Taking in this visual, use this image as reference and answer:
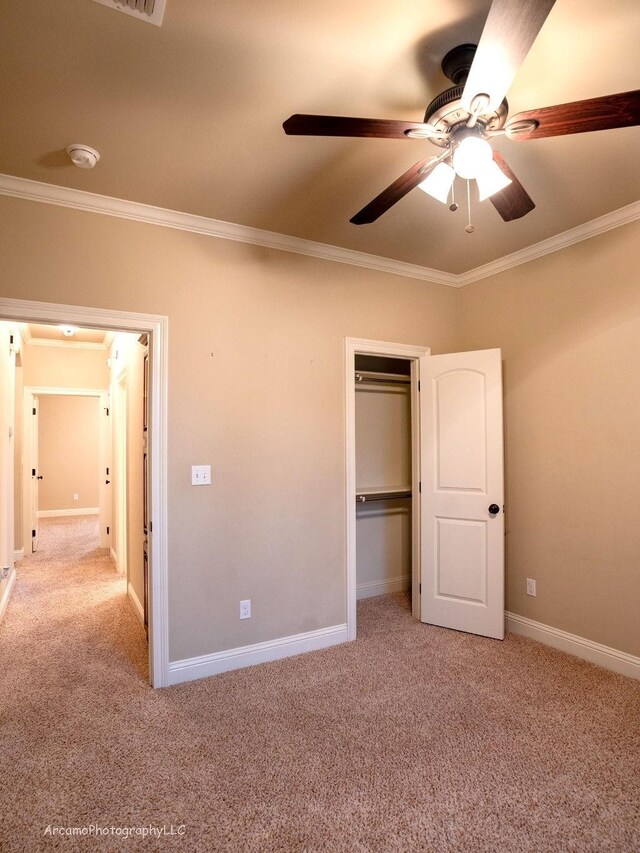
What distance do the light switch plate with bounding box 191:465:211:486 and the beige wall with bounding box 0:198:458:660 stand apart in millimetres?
31

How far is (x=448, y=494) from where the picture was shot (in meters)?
3.40

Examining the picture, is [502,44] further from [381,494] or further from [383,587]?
[383,587]

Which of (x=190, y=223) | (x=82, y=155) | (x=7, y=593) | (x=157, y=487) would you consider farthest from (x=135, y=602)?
(x=82, y=155)

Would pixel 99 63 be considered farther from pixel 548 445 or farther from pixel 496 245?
pixel 548 445

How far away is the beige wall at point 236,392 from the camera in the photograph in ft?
8.14

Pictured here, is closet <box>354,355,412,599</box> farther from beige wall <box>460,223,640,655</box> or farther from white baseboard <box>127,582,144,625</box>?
white baseboard <box>127,582,144,625</box>

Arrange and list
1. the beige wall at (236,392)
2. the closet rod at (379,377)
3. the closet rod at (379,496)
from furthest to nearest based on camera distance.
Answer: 1. the closet rod at (379,377)
2. the closet rod at (379,496)
3. the beige wall at (236,392)

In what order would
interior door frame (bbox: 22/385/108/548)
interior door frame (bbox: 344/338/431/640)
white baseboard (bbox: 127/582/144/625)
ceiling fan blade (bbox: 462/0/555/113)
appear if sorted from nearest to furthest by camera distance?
ceiling fan blade (bbox: 462/0/555/113) < interior door frame (bbox: 344/338/431/640) < white baseboard (bbox: 127/582/144/625) < interior door frame (bbox: 22/385/108/548)

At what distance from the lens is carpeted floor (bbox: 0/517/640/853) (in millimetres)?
1643

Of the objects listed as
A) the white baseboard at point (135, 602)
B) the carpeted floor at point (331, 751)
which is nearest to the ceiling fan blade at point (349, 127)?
the carpeted floor at point (331, 751)

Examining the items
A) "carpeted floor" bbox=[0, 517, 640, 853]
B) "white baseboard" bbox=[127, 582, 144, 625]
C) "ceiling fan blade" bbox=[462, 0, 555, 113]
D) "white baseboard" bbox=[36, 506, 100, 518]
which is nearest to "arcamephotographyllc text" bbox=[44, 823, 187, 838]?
"carpeted floor" bbox=[0, 517, 640, 853]

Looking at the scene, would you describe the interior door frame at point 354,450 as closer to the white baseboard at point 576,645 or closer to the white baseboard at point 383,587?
the white baseboard at point 383,587

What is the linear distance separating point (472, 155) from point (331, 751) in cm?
254

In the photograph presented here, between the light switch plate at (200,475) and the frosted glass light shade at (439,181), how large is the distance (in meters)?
1.90
